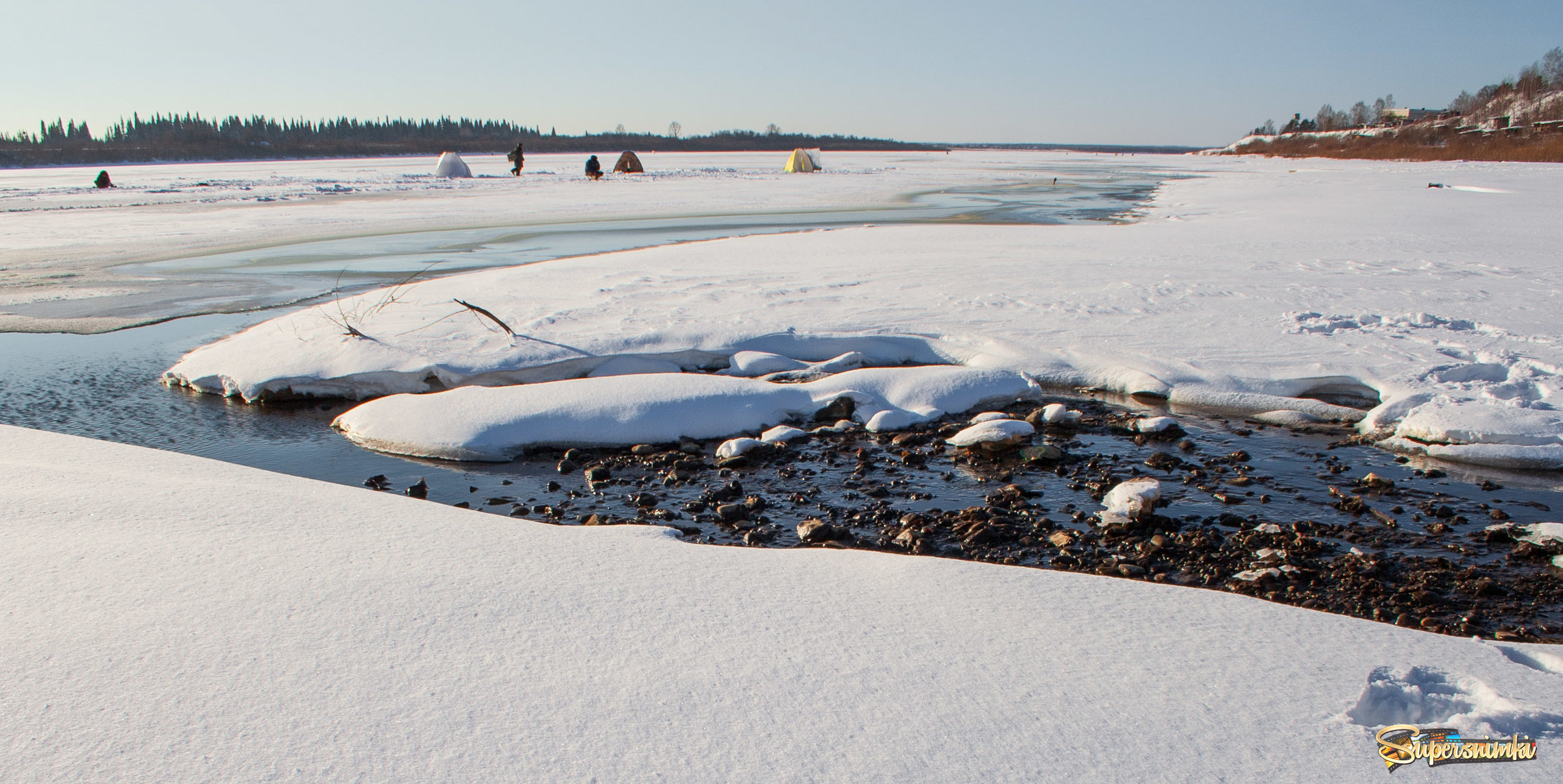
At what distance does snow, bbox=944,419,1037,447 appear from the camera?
462 cm

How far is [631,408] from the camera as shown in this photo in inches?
196

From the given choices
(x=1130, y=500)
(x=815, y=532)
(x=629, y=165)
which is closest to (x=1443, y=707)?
(x=1130, y=500)

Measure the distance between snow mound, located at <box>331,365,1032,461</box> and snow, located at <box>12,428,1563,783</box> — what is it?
6.51 feet

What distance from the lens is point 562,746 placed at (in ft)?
5.37

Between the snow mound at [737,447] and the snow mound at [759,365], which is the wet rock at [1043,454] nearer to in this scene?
the snow mound at [737,447]

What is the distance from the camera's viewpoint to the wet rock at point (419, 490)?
3.99 m

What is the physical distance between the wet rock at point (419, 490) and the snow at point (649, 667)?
1.22 metres

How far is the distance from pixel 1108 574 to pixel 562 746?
2.22 meters

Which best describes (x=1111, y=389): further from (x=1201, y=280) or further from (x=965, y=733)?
(x=965, y=733)

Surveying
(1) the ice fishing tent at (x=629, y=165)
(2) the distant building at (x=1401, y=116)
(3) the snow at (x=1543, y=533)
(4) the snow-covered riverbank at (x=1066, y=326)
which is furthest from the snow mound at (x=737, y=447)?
(2) the distant building at (x=1401, y=116)

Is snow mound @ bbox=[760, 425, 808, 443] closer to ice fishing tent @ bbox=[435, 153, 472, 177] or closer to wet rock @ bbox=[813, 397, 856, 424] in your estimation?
wet rock @ bbox=[813, 397, 856, 424]

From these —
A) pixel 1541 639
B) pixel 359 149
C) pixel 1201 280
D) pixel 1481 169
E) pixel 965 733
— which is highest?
pixel 359 149

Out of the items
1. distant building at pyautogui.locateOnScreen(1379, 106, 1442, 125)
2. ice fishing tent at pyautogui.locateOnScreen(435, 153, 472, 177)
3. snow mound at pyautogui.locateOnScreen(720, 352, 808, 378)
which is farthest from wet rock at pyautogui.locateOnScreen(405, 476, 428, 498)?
distant building at pyautogui.locateOnScreen(1379, 106, 1442, 125)

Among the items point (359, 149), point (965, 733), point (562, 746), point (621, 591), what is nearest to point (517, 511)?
point (621, 591)
